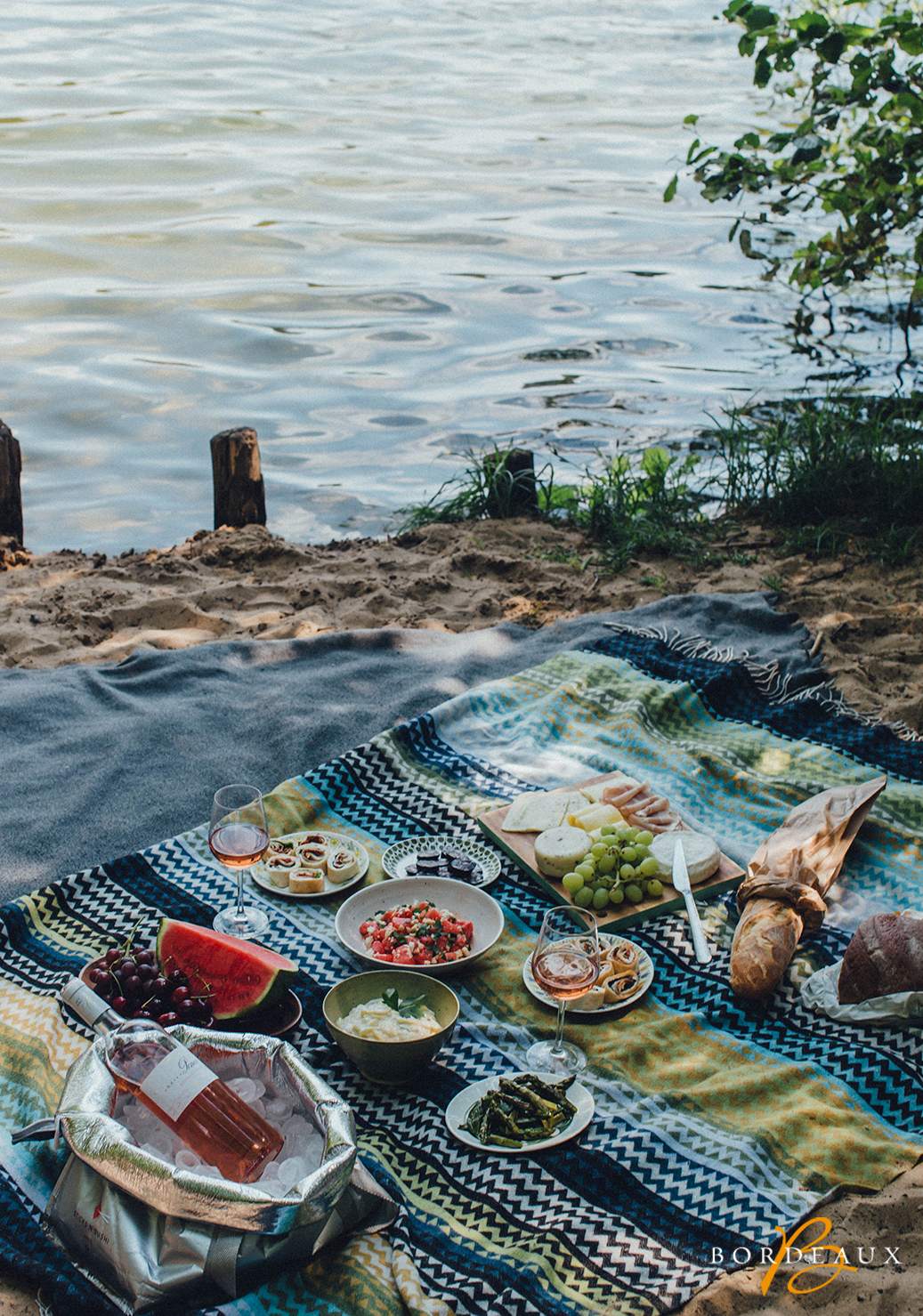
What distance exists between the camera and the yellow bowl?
3.04m

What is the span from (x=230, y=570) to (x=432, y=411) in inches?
204

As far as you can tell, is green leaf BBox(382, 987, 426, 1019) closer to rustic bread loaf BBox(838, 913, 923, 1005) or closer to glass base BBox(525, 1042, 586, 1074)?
glass base BBox(525, 1042, 586, 1074)

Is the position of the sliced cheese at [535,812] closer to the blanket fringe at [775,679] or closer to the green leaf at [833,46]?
the blanket fringe at [775,679]

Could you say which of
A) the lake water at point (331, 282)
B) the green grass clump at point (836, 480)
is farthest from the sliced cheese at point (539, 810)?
the lake water at point (331, 282)

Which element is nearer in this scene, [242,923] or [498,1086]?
[498,1086]

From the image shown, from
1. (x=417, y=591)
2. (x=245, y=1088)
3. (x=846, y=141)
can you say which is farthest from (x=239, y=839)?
(x=846, y=141)

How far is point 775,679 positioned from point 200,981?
334 centimetres

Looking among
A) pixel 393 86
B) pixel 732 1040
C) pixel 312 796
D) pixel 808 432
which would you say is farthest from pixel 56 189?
pixel 732 1040

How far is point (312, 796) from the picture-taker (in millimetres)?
4461

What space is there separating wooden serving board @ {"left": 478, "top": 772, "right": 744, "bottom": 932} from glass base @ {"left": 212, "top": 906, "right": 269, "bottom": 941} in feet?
2.96

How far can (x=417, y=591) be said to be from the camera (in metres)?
7.26

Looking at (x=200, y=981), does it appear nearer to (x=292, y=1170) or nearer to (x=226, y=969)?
(x=226, y=969)

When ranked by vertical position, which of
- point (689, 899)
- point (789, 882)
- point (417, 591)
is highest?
point (789, 882)

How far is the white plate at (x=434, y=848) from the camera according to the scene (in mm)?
3975
